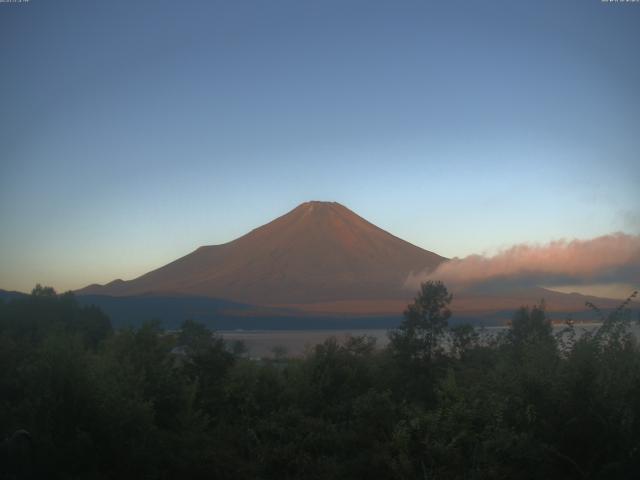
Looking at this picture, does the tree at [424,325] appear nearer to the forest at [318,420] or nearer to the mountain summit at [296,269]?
the forest at [318,420]

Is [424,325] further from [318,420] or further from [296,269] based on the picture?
[296,269]

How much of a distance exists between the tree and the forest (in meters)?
3.77

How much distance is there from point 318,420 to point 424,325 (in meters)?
8.63

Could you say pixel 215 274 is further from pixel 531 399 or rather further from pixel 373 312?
pixel 531 399

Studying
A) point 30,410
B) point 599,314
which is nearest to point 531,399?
point 599,314

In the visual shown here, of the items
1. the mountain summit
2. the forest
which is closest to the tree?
the forest

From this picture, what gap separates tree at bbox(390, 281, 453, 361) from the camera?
19.8m

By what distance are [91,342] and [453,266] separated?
1887 inches

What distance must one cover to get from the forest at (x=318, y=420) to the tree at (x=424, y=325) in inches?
148

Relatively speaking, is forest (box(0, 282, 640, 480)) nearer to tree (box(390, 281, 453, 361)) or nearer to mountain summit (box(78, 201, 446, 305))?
tree (box(390, 281, 453, 361))

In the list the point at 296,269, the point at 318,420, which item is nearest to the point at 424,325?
the point at 318,420

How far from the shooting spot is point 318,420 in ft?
43.0

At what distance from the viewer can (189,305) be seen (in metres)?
60.2

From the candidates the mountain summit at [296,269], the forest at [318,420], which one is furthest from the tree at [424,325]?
the mountain summit at [296,269]
